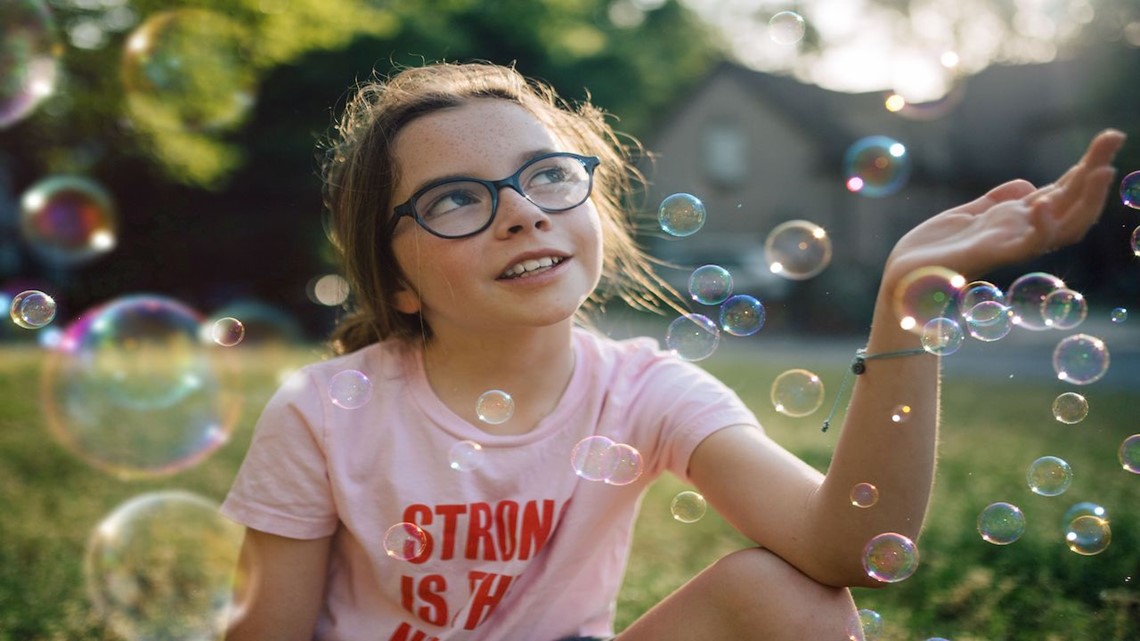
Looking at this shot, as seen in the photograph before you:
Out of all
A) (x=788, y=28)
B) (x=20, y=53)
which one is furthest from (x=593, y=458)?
(x=20, y=53)

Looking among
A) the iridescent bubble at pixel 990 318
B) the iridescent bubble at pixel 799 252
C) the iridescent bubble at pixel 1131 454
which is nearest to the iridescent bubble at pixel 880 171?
the iridescent bubble at pixel 799 252

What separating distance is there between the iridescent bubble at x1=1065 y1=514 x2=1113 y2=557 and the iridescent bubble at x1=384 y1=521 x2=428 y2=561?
1.31 m

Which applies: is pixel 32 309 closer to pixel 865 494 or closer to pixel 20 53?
pixel 865 494

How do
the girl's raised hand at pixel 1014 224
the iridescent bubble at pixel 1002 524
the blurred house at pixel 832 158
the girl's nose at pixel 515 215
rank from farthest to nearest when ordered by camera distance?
the blurred house at pixel 832 158
the iridescent bubble at pixel 1002 524
the girl's nose at pixel 515 215
the girl's raised hand at pixel 1014 224

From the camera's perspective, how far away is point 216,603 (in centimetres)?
252

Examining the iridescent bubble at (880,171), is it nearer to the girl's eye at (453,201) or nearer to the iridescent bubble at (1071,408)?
the iridescent bubble at (1071,408)

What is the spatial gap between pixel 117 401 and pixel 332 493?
16.1ft

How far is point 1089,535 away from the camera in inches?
80.0

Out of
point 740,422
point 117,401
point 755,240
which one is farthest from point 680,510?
point 755,240

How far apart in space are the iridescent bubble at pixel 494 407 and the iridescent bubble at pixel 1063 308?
107 centimetres

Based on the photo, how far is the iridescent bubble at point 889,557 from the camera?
5.06ft

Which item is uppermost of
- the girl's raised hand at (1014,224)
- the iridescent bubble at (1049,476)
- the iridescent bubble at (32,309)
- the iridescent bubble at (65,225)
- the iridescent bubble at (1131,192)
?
the iridescent bubble at (1131,192)

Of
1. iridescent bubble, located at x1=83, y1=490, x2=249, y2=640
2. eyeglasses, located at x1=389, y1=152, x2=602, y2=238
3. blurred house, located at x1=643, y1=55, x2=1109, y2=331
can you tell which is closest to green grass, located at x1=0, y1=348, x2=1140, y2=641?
iridescent bubble, located at x1=83, y1=490, x2=249, y2=640

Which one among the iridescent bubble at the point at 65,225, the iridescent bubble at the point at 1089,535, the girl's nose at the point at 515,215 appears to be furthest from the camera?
the iridescent bubble at the point at 65,225
